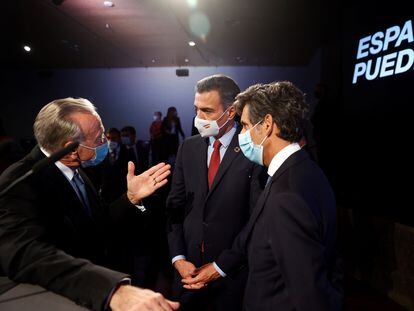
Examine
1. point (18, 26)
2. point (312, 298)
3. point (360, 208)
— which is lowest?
point (360, 208)

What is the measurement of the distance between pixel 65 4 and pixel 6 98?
7839 millimetres

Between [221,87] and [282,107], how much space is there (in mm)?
713

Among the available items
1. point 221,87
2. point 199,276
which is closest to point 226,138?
point 221,87

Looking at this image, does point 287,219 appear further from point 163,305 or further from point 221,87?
point 221,87

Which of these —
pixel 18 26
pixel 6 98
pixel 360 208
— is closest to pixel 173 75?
pixel 18 26

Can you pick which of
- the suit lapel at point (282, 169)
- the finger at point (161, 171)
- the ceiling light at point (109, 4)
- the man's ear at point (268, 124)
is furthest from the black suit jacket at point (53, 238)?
the ceiling light at point (109, 4)

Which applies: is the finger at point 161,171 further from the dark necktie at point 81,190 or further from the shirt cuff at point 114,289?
the shirt cuff at point 114,289

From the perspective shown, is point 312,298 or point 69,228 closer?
point 312,298

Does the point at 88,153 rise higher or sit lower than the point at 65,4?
lower

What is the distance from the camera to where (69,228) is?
1295 mm

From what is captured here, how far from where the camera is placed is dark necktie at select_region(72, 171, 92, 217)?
1.51 m

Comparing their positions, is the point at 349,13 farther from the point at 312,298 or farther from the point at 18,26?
the point at 18,26

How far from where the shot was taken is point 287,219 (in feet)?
3.86

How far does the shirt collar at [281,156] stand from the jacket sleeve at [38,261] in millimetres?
826
